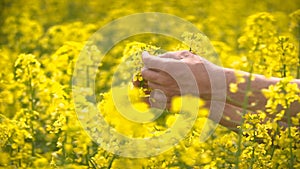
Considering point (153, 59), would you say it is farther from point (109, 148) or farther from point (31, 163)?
point (31, 163)

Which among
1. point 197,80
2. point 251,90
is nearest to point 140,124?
point 197,80

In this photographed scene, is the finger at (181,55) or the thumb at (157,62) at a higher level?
the finger at (181,55)

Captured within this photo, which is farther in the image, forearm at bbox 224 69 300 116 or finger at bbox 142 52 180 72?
forearm at bbox 224 69 300 116

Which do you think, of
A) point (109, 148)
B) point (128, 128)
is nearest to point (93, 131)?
point (109, 148)

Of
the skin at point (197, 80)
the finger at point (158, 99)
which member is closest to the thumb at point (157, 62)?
the skin at point (197, 80)

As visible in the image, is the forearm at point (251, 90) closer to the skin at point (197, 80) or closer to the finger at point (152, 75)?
the skin at point (197, 80)

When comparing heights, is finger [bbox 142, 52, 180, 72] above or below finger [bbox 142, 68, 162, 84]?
above

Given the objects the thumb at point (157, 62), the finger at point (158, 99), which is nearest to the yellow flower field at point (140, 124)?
the finger at point (158, 99)

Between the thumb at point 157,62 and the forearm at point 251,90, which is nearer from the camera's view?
the thumb at point 157,62

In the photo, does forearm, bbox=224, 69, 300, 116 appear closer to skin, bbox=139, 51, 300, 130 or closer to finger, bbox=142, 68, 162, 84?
skin, bbox=139, 51, 300, 130

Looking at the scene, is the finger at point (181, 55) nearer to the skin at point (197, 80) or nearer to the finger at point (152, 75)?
the skin at point (197, 80)

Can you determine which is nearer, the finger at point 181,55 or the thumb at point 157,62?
the thumb at point 157,62

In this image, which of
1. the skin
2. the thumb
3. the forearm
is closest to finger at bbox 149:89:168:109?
the skin

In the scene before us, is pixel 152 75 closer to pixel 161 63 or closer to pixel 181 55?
pixel 161 63
